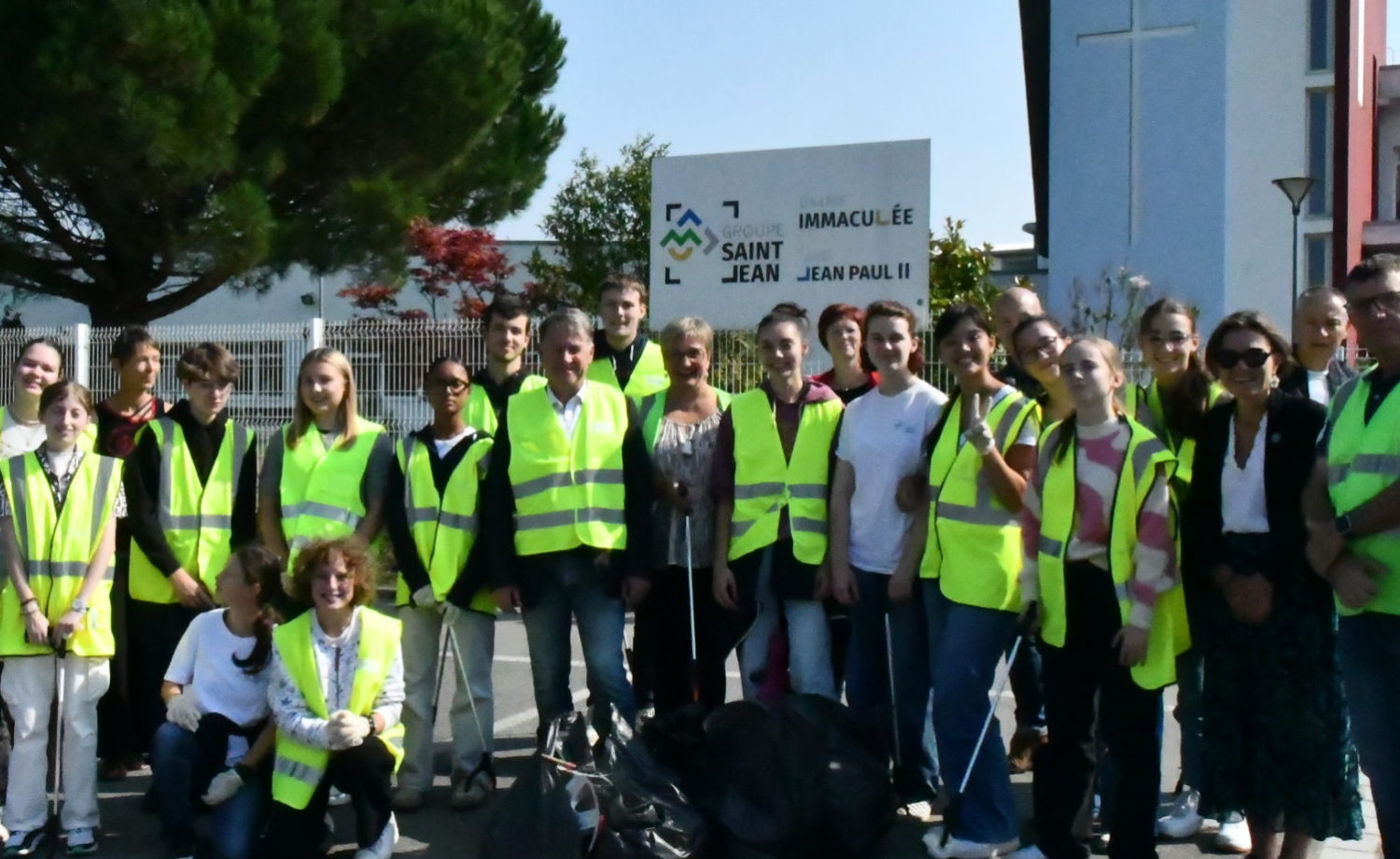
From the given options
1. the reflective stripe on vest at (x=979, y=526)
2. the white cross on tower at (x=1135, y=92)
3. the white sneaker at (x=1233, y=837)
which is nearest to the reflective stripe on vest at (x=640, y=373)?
the reflective stripe on vest at (x=979, y=526)

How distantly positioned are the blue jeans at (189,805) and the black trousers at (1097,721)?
8.95 feet

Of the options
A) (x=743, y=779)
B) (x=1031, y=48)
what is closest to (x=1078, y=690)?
(x=743, y=779)

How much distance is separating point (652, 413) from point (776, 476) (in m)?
0.71

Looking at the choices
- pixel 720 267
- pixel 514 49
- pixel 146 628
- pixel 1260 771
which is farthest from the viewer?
pixel 514 49

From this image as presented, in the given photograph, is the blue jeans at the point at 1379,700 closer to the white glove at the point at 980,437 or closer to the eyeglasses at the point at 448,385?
the white glove at the point at 980,437

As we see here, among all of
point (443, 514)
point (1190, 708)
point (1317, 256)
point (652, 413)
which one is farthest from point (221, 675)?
point (1317, 256)

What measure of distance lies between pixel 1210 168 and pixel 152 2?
1675 cm

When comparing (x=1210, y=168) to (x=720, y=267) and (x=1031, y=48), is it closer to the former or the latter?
(x=1031, y=48)

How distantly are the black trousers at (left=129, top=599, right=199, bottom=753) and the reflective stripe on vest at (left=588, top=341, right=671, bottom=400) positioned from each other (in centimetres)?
201

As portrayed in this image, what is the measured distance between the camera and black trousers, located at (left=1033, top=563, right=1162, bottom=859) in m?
4.59

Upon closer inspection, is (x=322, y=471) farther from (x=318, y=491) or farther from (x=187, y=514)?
(x=187, y=514)

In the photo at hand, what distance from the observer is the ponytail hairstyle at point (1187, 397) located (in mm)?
5199

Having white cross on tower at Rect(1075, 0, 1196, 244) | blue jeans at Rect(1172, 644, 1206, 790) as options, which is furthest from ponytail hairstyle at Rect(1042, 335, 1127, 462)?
white cross on tower at Rect(1075, 0, 1196, 244)

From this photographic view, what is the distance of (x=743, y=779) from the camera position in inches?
191
